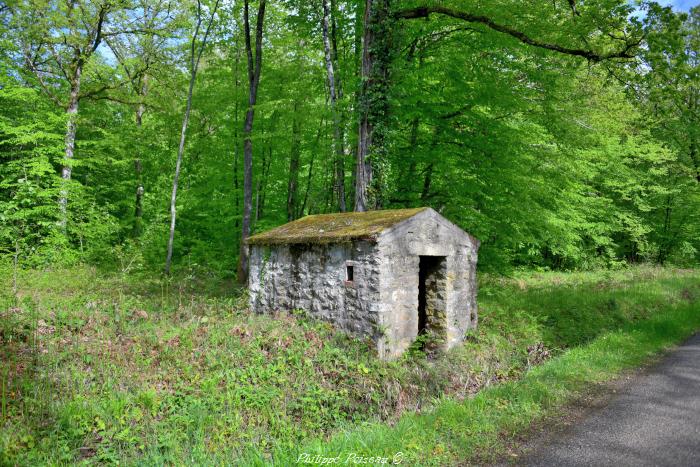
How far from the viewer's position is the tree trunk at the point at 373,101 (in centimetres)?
1002

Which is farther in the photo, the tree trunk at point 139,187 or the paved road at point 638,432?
the tree trunk at point 139,187

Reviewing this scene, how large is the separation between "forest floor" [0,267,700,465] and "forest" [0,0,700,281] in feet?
10.7

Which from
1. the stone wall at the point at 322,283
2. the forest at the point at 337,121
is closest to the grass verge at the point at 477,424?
the stone wall at the point at 322,283

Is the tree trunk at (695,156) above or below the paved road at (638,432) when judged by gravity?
above

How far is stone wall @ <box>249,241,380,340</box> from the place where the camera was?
689 centimetres

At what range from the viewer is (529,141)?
38.3ft

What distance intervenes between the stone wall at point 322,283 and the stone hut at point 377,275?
0.06ft

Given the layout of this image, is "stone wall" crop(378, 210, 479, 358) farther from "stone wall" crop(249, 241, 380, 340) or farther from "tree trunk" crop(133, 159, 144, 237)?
"tree trunk" crop(133, 159, 144, 237)

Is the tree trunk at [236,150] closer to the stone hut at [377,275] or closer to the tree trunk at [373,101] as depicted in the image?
the tree trunk at [373,101]

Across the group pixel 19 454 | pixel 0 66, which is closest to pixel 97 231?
pixel 0 66

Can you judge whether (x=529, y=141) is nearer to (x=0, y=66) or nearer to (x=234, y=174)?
(x=234, y=174)

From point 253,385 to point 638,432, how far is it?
428 cm

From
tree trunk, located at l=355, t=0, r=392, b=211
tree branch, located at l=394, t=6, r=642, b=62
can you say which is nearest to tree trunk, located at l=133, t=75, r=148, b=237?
tree trunk, located at l=355, t=0, r=392, b=211

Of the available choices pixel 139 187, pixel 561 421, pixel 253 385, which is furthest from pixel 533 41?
pixel 139 187
